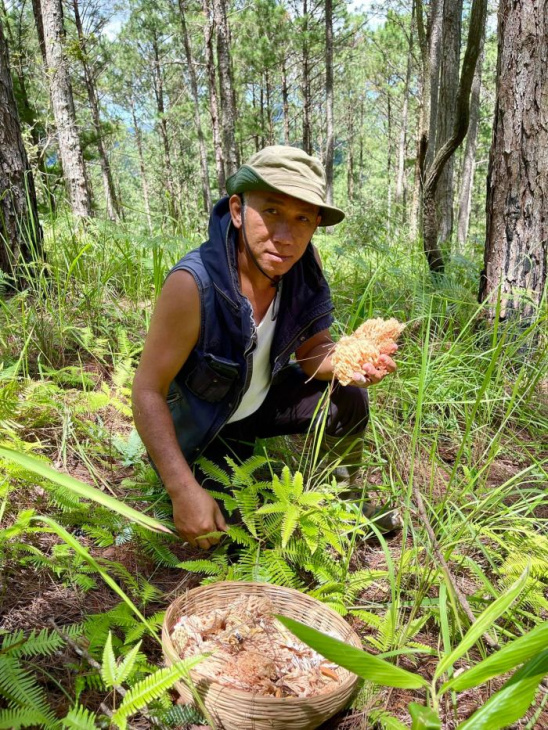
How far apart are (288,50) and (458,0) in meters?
14.7

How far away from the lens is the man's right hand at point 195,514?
63.1 inches

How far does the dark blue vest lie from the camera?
67.8 inches

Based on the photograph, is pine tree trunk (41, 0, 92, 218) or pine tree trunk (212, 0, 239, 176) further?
pine tree trunk (212, 0, 239, 176)

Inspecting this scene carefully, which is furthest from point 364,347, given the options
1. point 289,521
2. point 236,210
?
point 236,210

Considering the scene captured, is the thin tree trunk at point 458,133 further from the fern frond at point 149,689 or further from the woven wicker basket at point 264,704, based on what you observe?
the fern frond at point 149,689

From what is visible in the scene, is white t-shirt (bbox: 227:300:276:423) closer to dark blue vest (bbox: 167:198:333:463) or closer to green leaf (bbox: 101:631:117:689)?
dark blue vest (bbox: 167:198:333:463)

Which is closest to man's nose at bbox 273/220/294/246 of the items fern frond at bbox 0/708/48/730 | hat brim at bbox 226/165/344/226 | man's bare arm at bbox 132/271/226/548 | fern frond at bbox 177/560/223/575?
hat brim at bbox 226/165/344/226

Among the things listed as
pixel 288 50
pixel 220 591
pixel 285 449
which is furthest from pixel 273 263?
pixel 288 50

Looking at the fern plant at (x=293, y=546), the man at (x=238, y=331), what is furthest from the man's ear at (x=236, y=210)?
the fern plant at (x=293, y=546)

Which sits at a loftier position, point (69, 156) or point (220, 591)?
point (69, 156)

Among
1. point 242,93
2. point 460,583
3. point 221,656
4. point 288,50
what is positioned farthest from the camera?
point 242,93

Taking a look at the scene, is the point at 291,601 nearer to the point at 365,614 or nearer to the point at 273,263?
the point at 365,614

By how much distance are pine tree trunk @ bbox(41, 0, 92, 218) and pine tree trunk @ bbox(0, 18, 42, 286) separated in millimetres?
3817

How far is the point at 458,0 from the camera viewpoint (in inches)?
221
